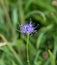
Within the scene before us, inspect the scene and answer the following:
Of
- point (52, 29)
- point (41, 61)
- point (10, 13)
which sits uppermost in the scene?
point (10, 13)

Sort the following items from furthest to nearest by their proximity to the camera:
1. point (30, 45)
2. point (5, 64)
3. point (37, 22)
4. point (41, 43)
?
1. point (37, 22)
2. point (41, 43)
3. point (30, 45)
4. point (5, 64)

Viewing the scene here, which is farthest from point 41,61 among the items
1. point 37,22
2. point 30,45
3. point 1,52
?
point 37,22

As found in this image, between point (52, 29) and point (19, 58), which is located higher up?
point (52, 29)

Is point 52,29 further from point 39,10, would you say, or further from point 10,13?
point 10,13

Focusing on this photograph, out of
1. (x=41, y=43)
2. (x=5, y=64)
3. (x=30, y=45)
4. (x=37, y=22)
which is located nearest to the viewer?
(x=5, y=64)

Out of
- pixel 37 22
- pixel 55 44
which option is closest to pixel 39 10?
pixel 37 22

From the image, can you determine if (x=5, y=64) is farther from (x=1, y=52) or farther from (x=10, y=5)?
(x=10, y=5)

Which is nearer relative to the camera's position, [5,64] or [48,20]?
[5,64]
